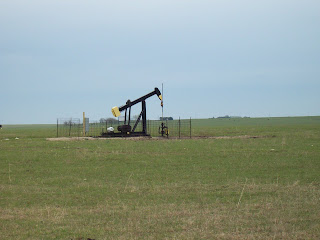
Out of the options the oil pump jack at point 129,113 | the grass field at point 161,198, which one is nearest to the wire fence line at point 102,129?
the oil pump jack at point 129,113

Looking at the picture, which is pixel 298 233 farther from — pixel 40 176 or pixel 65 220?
pixel 40 176

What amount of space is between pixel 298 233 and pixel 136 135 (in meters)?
35.2

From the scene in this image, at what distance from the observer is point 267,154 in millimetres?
24328

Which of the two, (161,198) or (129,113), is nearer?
(161,198)

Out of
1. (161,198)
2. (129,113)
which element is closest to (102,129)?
(129,113)

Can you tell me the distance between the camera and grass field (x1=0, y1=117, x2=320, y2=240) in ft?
31.0

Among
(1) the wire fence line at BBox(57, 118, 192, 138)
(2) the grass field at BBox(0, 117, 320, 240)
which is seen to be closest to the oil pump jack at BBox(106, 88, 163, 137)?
(1) the wire fence line at BBox(57, 118, 192, 138)

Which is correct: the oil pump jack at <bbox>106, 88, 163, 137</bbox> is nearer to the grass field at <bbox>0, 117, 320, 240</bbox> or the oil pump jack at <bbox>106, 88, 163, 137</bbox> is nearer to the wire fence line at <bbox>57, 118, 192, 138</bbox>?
the wire fence line at <bbox>57, 118, 192, 138</bbox>

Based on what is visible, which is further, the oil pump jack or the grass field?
the oil pump jack

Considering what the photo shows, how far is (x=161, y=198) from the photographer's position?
12805mm

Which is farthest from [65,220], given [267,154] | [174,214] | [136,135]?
[136,135]

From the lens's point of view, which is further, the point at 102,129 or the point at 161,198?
the point at 102,129

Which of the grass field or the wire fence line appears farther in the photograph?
the wire fence line

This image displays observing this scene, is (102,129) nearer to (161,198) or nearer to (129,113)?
(129,113)
